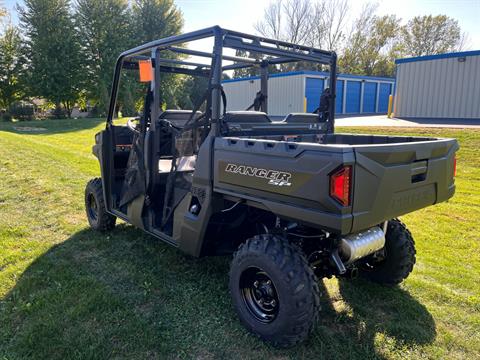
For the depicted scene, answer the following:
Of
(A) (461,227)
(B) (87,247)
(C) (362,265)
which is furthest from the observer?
(A) (461,227)

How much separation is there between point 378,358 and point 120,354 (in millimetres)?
1678

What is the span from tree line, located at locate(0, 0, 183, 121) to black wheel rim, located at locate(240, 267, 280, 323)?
84.9 feet

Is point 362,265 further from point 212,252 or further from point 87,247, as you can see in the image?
point 87,247

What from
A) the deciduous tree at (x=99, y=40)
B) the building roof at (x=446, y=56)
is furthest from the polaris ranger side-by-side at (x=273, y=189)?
the deciduous tree at (x=99, y=40)

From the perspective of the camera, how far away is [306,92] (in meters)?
21.0

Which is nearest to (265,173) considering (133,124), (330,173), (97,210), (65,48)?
(330,173)

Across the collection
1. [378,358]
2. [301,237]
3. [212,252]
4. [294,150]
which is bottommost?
[378,358]

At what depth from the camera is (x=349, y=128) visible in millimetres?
12750

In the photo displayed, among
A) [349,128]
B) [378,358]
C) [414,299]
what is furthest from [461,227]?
[349,128]

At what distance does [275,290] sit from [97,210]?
9.25 ft

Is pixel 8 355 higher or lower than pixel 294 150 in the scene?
lower

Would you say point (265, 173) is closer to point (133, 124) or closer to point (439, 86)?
point (133, 124)

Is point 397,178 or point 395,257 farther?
point 395,257

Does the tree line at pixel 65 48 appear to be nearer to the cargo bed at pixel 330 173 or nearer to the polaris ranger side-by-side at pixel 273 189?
the polaris ranger side-by-side at pixel 273 189
